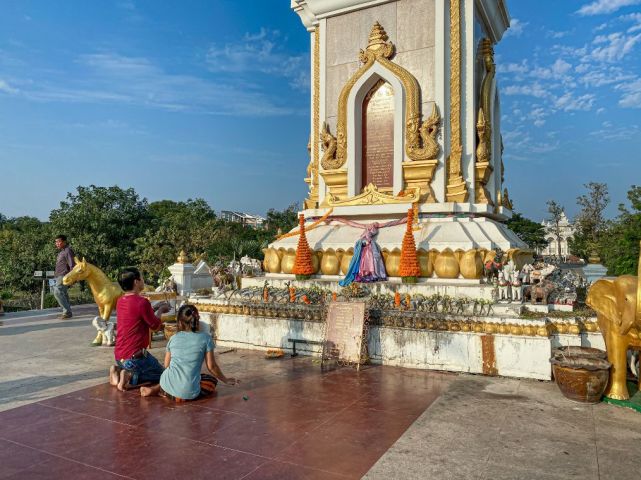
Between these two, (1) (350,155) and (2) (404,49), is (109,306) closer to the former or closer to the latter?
(1) (350,155)

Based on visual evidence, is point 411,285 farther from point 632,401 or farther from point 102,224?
point 102,224

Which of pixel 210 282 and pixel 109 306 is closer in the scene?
pixel 109 306

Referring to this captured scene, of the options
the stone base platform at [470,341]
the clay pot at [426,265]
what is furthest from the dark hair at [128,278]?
the clay pot at [426,265]

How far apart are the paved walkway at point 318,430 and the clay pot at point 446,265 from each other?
226 centimetres

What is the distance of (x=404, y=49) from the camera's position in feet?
34.7

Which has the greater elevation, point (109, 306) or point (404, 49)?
point (404, 49)

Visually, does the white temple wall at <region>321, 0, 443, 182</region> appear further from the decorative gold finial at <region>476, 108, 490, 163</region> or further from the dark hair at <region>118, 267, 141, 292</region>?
the dark hair at <region>118, 267, 141, 292</region>

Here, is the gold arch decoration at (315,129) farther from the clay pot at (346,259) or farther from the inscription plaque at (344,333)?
the inscription plaque at (344,333)

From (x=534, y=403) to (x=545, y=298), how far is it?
221cm

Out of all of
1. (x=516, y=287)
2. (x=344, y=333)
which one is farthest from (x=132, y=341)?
(x=516, y=287)

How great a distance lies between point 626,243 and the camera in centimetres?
2067

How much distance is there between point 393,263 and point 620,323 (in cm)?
405

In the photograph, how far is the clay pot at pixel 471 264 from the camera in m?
8.16

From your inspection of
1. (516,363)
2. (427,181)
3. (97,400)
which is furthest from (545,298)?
(97,400)
